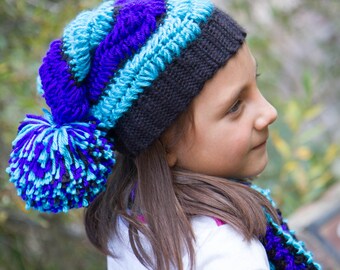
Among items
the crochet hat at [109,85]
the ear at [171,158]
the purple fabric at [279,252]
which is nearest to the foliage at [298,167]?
the purple fabric at [279,252]

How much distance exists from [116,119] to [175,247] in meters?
0.38

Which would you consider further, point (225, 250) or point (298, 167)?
point (298, 167)

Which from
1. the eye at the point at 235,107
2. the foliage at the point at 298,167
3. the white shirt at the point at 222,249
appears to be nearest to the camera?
the white shirt at the point at 222,249

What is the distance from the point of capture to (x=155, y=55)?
5.00 ft

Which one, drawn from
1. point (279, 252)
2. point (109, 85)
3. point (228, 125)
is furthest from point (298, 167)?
point (109, 85)

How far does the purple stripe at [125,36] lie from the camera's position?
5.06 feet

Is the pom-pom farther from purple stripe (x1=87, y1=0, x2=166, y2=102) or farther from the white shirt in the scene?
the white shirt

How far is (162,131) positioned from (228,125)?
7.1 inches

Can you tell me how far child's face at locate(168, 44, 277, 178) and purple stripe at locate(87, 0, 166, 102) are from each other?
0.22m

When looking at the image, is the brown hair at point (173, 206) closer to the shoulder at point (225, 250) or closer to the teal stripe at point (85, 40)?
the shoulder at point (225, 250)

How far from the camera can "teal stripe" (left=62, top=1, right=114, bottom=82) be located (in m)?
1.56

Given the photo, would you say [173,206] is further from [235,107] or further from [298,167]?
[298,167]

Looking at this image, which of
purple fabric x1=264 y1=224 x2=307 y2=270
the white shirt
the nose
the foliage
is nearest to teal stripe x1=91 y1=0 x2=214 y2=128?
the nose

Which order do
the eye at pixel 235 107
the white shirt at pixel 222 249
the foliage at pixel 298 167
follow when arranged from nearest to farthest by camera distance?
the white shirt at pixel 222 249
the eye at pixel 235 107
the foliage at pixel 298 167
